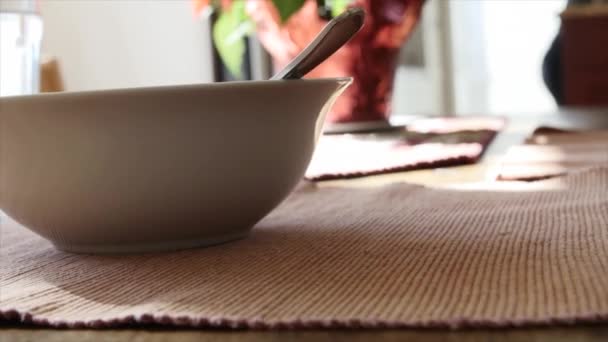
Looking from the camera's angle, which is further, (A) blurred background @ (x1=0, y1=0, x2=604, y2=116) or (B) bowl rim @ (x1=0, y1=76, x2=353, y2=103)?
(A) blurred background @ (x1=0, y1=0, x2=604, y2=116)

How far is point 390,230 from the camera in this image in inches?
18.5

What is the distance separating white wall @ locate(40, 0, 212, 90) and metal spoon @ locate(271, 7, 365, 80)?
1.11 m

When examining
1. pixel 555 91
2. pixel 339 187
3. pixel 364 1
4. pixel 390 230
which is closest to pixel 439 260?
pixel 390 230

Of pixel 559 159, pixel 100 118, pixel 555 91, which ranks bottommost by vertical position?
pixel 555 91

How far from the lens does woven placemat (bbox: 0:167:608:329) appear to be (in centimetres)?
28

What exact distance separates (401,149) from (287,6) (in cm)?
23

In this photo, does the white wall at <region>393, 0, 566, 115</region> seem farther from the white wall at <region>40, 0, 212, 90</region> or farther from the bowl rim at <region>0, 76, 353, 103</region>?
the bowl rim at <region>0, 76, 353, 103</region>

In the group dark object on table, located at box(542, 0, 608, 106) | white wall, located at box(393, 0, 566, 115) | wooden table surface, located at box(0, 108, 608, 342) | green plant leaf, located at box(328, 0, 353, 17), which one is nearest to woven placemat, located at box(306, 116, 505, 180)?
green plant leaf, located at box(328, 0, 353, 17)

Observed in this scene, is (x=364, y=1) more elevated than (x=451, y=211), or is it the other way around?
(x=364, y=1)

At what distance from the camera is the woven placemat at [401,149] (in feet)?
2.67

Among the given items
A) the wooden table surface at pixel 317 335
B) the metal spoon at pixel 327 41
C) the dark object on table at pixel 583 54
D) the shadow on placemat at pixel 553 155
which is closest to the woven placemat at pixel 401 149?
→ the shadow on placemat at pixel 553 155

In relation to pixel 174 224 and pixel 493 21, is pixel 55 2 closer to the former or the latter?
pixel 174 224

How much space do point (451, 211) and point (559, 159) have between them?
293 mm

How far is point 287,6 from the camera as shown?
1023 millimetres
